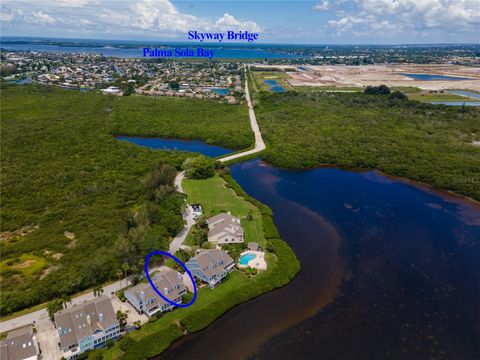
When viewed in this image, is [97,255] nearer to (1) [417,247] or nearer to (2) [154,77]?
(1) [417,247]

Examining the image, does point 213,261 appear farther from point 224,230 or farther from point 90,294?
point 90,294

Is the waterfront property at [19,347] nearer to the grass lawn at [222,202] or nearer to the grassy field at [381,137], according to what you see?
the grass lawn at [222,202]

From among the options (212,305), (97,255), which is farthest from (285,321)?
(97,255)

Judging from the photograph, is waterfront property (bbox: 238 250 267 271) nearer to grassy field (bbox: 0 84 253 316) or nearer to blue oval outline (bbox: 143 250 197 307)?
blue oval outline (bbox: 143 250 197 307)

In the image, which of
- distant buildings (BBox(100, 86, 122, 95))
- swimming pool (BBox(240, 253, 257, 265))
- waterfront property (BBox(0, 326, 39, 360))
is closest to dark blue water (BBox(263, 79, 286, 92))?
distant buildings (BBox(100, 86, 122, 95))

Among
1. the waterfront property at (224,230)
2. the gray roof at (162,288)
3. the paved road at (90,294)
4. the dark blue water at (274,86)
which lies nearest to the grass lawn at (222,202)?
the paved road at (90,294)

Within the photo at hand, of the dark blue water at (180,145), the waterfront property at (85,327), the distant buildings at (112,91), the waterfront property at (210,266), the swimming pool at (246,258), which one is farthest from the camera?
the distant buildings at (112,91)
